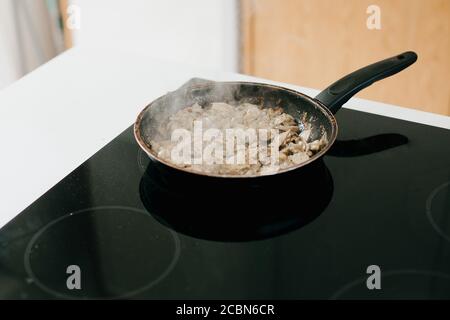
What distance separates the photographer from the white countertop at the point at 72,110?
3.39ft

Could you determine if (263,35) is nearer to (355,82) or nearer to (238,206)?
(355,82)

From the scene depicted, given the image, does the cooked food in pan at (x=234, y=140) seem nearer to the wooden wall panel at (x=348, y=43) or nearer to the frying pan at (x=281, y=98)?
the frying pan at (x=281, y=98)

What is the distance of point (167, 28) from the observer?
2.53 m

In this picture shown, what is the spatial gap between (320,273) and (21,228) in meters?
0.44

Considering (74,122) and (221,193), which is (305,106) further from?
(74,122)

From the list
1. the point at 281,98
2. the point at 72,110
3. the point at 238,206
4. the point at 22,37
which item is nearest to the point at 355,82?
the point at 281,98

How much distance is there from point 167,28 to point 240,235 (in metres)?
1.84

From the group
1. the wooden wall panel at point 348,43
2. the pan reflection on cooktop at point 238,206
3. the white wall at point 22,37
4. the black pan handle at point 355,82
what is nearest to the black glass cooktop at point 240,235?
the pan reflection on cooktop at point 238,206

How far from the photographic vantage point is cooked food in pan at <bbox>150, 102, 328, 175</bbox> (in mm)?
955

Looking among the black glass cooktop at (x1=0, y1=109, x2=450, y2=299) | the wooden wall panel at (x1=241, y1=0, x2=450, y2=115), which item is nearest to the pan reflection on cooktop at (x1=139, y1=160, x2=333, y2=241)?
the black glass cooktop at (x1=0, y1=109, x2=450, y2=299)

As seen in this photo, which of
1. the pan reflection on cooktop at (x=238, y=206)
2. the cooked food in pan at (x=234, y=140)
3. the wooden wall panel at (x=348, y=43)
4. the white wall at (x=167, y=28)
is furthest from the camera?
the white wall at (x=167, y=28)

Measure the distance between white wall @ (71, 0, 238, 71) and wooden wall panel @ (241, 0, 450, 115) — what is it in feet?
0.30

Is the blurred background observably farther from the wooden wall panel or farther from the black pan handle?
the black pan handle

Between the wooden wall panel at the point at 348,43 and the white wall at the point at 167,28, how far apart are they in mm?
91
